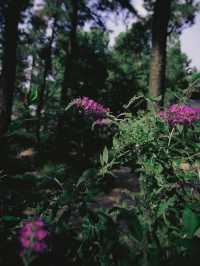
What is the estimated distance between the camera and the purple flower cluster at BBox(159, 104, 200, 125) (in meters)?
1.79

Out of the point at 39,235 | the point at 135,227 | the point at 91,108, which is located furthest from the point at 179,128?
the point at 39,235

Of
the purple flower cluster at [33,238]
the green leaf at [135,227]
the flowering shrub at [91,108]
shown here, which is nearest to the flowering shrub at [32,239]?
the purple flower cluster at [33,238]

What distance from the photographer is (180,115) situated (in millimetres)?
1792

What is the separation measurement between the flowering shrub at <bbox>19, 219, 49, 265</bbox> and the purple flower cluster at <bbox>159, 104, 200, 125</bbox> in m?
1.10

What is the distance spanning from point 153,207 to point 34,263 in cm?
53

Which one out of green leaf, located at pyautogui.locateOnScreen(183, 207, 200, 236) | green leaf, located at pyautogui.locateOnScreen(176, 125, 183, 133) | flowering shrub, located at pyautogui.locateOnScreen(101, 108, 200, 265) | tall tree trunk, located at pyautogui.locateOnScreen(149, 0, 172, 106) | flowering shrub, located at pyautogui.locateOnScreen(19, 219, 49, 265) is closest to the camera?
flowering shrub, located at pyautogui.locateOnScreen(19, 219, 49, 265)

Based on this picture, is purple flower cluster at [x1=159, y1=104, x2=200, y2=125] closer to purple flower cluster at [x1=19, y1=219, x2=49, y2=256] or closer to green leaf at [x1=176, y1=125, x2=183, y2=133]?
green leaf at [x1=176, y1=125, x2=183, y2=133]

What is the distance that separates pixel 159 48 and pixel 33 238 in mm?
Answer: 7768

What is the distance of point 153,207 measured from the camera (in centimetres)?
145

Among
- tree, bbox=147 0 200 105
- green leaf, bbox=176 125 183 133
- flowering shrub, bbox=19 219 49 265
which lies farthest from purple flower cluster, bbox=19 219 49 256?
tree, bbox=147 0 200 105

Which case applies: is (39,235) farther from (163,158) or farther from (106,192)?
(106,192)

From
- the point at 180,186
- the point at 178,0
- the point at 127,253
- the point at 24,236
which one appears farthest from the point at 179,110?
the point at 178,0

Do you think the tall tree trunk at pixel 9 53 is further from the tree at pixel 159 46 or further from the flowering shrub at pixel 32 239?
the flowering shrub at pixel 32 239

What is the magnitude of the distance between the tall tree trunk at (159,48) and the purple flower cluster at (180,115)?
5.91 m
